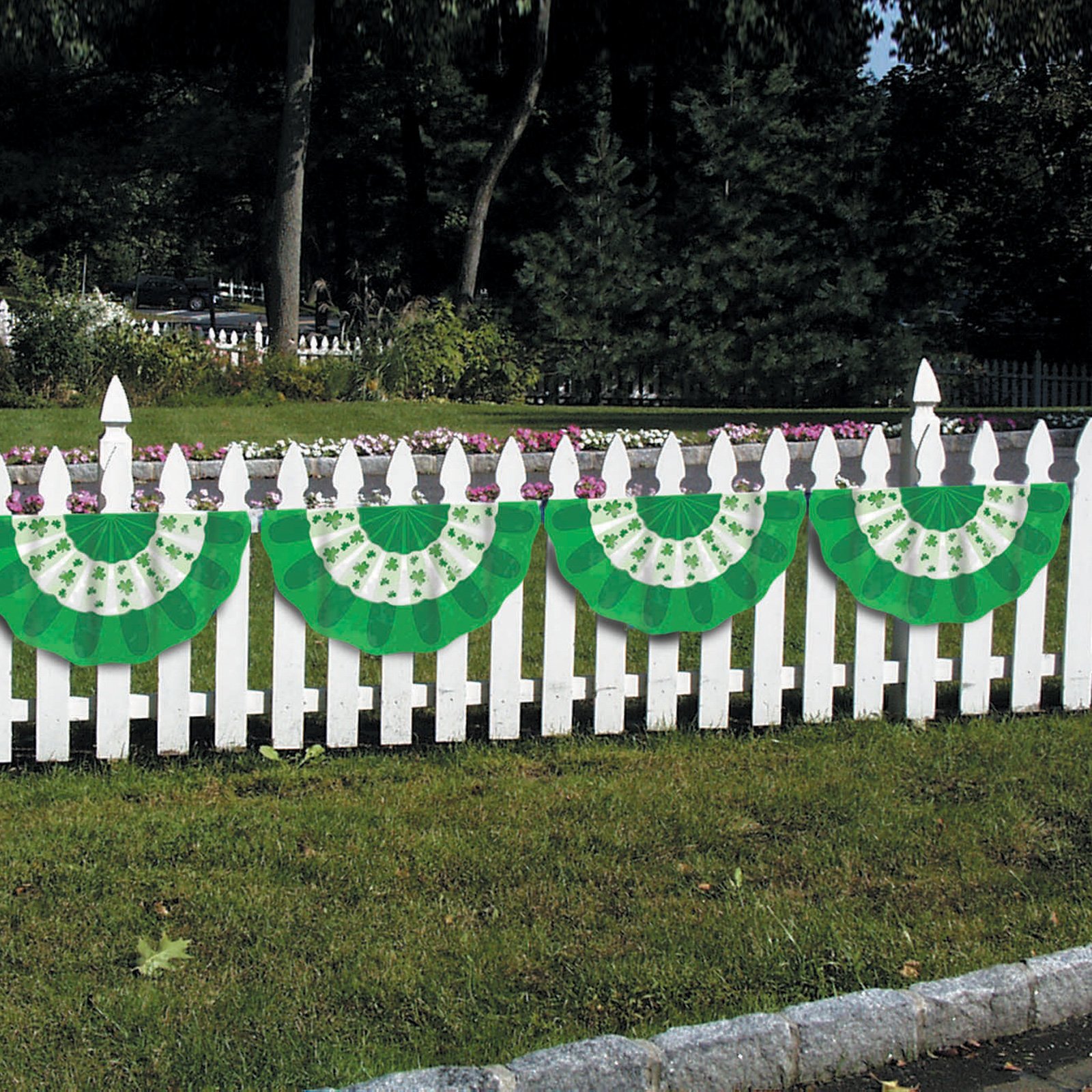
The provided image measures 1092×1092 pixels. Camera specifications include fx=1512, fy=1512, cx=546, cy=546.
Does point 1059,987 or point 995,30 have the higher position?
point 995,30

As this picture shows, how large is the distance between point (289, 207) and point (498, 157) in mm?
4773

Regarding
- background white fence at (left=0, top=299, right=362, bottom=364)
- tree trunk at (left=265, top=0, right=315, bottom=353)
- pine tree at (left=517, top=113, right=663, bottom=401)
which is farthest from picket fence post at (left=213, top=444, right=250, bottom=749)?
pine tree at (left=517, top=113, right=663, bottom=401)

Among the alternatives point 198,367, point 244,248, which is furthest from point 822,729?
point 244,248

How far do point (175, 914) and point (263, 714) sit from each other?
1.84m

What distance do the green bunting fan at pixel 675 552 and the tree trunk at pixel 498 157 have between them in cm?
2257

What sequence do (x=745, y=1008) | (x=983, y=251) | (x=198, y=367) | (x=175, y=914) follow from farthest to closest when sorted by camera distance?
(x=983, y=251), (x=198, y=367), (x=175, y=914), (x=745, y=1008)

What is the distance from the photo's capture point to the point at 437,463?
45.2 ft

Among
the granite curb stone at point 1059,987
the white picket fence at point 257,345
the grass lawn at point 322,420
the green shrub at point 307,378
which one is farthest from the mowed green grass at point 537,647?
the white picket fence at point 257,345

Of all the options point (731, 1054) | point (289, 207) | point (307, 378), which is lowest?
point (731, 1054)

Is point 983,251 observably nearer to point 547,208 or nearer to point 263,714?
point 547,208

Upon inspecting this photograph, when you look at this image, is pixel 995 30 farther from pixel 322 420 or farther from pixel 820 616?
pixel 820 616

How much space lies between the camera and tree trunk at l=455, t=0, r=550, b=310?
27.7 m

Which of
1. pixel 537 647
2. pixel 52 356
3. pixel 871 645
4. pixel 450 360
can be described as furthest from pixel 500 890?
pixel 450 360

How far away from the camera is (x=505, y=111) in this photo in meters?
32.6
